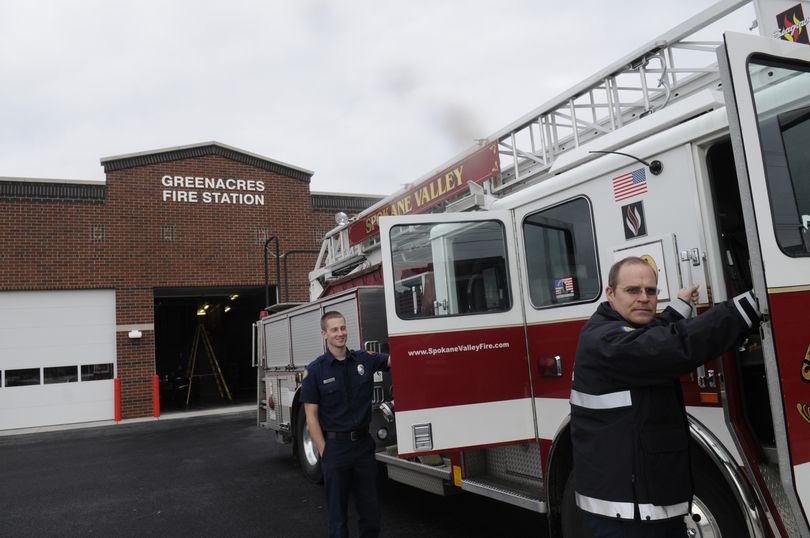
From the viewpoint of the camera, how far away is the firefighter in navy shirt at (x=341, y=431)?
12.5ft

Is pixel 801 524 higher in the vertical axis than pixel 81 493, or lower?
higher

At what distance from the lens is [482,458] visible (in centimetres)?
434

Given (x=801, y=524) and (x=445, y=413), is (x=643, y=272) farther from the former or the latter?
(x=445, y=413)

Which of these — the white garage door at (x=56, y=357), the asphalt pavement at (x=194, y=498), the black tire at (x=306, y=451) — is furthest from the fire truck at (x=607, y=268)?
the white garage door at (x=56, y=357)

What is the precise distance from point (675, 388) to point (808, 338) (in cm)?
57

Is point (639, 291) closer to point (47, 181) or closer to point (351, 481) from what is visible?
point (351, 481)

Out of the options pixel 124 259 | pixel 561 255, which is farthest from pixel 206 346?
pixel 561 255

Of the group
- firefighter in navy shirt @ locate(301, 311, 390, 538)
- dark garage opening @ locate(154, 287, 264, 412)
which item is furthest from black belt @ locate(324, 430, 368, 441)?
dark garage opening @ locate(154, 287, 264, 412)

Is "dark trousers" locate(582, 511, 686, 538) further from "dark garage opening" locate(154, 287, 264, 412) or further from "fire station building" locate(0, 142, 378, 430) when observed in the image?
"dark garage opening" locate(154, 287, 264, 412)

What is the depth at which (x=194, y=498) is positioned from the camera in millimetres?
6730

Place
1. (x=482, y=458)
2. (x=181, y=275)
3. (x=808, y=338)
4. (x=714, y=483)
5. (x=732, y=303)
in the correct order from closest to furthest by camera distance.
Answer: (x=732, y=303) → (x=808, y=338) → (x=714, y=483) → (x=482, y=458) → (x=181, y=275)

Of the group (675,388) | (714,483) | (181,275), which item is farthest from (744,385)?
(181,275)

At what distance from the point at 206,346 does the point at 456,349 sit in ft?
64.6

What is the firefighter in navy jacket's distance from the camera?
6.91 ft
